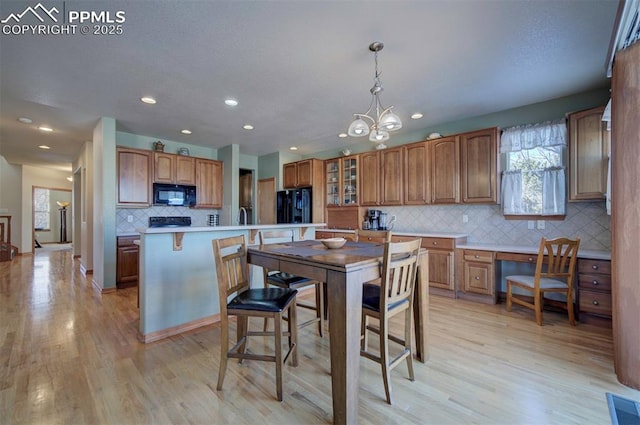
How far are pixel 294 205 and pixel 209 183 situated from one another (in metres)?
1.80

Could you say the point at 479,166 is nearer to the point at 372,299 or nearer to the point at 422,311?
the point at 422,311

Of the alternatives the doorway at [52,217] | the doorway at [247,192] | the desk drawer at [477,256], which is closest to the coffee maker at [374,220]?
the desk drawer at [477,256]

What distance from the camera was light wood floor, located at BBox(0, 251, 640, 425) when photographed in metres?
1.63

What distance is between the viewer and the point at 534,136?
11.8ft

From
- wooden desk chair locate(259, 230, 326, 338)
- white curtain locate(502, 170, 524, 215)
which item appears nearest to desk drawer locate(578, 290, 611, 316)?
white curtain locate(502, 170, 524, 215)

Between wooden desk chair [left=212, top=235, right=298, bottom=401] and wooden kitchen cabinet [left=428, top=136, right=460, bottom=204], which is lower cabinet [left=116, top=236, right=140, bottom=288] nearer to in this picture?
wooden desk chair [left=212, top=235, right=298, bottom=401]

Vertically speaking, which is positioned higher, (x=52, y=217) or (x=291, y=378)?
(x=52, y=217)

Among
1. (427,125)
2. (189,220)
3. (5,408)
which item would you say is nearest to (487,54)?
(427,125)

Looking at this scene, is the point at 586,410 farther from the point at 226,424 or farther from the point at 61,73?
the point at 61,73

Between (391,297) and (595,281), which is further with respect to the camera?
(595,281)

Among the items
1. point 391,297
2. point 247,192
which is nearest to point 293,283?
point 391,297

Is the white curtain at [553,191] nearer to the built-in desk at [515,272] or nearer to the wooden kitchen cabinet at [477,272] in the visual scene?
the built-in desk at [515,272]

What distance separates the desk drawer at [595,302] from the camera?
2.79m

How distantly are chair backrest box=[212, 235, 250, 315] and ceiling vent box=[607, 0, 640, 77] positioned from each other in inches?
115
